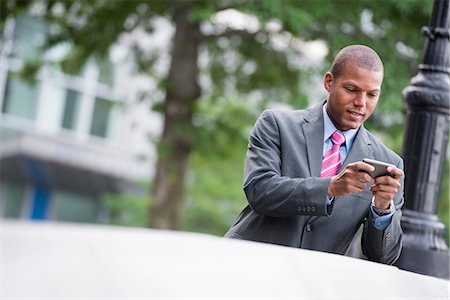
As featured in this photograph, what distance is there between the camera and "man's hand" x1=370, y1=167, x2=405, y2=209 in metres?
3.78

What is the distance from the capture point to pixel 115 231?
8.05 ft

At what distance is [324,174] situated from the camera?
13.6 feet

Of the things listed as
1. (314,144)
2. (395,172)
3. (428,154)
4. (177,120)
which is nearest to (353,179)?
(395,172)

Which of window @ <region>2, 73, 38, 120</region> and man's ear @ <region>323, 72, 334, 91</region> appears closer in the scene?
man's ear @ <region>323, 72, 334, 91</region>

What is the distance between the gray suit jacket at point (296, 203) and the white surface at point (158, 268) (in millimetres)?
716

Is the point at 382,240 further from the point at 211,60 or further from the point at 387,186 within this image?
the point at 211,60

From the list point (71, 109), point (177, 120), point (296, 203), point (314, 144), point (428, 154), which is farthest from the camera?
point (71, 109)

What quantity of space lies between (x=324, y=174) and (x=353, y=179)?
39 cm

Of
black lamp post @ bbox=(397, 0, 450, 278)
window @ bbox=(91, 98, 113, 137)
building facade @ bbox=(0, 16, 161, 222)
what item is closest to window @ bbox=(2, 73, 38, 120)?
building facade @ bbox=(0, 16, 161, 222)

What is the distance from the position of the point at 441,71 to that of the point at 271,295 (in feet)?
13.3

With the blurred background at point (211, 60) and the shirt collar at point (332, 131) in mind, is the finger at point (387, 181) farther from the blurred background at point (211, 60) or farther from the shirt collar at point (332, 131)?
the blurred background at point (211, 60)

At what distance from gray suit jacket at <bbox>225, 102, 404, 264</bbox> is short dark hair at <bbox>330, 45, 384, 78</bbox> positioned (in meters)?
0.22

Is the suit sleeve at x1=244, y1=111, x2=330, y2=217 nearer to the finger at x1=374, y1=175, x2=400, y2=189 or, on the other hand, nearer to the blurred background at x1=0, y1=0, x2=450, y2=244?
the finger at x1=374, y1=175, x2=400, y2=189

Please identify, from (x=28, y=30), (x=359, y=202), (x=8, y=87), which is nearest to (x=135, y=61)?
(x=28, y=30)
